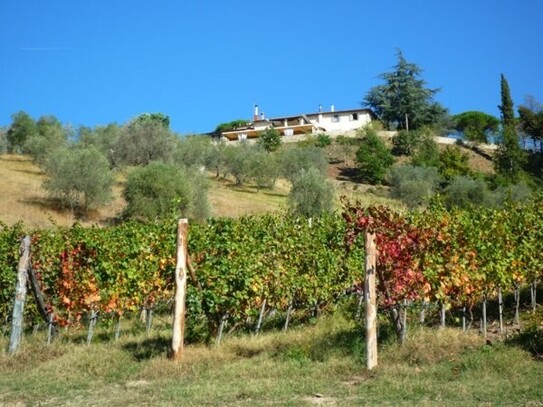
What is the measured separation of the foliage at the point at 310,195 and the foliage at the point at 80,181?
1267 cm

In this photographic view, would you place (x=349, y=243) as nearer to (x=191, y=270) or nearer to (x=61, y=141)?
(x=191, y=270)

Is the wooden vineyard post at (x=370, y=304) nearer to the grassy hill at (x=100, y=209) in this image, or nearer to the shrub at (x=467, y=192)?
the grassy hill at (x=100, y=209)

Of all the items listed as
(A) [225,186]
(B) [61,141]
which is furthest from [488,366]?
(B) [61,141]

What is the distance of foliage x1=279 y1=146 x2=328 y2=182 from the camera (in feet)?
184

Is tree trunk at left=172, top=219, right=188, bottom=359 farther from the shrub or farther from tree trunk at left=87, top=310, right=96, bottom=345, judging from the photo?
the shrub

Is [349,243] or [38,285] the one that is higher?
[349,243]

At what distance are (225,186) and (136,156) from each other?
799 centimetres

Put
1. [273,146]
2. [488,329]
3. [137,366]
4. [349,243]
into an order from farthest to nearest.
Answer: [273,146] → [488,329] → [349,243] → [137,366]

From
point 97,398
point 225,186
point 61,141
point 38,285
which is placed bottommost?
point 97,398

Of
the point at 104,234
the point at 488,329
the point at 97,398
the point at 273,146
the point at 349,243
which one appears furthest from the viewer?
the point at 273,146

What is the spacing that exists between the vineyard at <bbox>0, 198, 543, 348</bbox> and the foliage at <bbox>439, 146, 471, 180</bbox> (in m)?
49.7

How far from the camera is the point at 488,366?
682cm

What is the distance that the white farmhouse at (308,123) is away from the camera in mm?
87375

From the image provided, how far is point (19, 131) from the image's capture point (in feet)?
192
